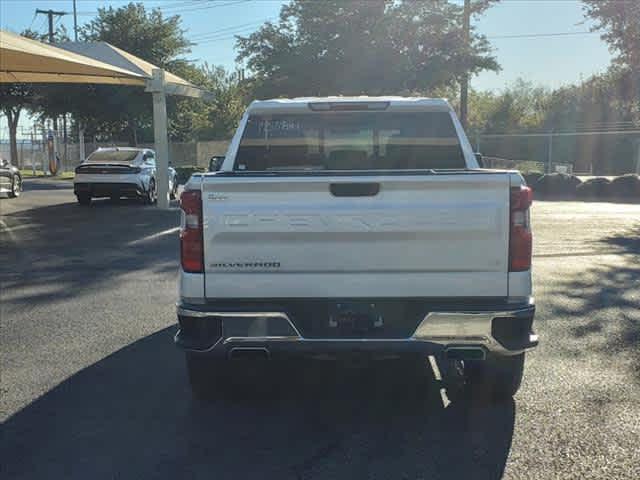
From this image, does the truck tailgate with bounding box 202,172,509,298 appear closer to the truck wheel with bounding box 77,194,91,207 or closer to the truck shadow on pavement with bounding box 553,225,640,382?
the truck shadow on pavement with bounding box 553,225,640,382

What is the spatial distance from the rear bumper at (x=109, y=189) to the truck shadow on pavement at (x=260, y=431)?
1369 centimetres

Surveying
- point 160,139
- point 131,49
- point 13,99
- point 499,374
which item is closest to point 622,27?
point 160,139

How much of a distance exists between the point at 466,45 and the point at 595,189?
11.8 metres

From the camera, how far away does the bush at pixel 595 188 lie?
67.1 ft

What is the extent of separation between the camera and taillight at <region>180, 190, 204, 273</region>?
381 centimetres

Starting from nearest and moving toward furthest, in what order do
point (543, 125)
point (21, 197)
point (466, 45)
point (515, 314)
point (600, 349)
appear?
point (515, 314) < point (600, 349) < point (21, 197) < point (466, 45) < point (543, 125)

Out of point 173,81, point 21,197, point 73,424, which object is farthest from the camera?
point 21,197

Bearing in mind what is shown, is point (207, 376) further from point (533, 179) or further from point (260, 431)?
point (533, 179)

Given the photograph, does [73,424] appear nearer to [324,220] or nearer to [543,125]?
[324,220]

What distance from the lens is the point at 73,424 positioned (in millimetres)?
4199

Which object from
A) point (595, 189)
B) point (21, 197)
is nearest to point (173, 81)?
point (21, 197)

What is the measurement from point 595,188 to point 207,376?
1848cm

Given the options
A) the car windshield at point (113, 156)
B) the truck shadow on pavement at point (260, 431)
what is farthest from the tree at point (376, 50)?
the truck shadow on pavement at point (260, 431)

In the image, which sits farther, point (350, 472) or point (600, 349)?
point (600, 349)
